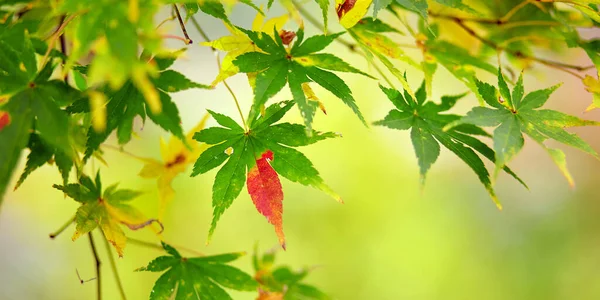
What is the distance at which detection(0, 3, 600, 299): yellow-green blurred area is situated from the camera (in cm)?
275

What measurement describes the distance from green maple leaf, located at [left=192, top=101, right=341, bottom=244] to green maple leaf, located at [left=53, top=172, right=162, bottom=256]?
0.45 feet

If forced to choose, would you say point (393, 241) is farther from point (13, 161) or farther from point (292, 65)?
point (13, 161)

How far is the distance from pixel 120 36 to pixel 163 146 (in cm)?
54

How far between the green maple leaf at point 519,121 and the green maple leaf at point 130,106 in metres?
0.30

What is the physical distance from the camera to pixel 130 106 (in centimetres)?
61

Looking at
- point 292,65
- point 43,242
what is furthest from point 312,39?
point 43,242

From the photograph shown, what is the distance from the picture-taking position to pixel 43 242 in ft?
9.16

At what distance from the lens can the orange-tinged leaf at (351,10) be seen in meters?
0.60

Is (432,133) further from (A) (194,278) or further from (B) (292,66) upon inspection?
(A) (194,278)

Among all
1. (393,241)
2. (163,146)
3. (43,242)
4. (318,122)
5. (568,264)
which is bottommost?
(568,264)

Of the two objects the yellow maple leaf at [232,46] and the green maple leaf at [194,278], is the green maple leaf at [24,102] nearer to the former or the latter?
the yellow maple leaf at [232,46]

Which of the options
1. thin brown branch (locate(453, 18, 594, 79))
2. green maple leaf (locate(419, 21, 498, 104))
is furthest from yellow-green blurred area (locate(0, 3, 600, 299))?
green maple leaf (locate(419, 21, 498, 104))

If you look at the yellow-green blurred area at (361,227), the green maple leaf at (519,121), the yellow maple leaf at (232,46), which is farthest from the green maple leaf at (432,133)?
the yellow-green blurred area at (361,227)

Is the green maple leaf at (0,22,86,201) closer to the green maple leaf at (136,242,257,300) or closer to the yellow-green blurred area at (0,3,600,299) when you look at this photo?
the green maple leaf at (136,242,257,300)
